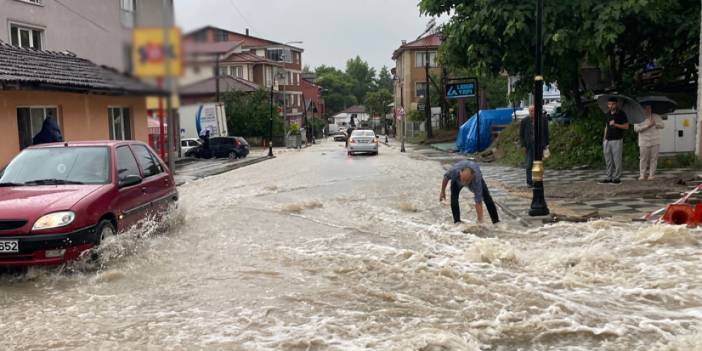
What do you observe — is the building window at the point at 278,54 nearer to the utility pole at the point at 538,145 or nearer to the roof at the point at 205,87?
the roof at the point at 205,87

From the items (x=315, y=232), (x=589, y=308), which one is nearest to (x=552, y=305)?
(x=589, y=308)

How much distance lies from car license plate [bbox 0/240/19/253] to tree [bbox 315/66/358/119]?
103 m

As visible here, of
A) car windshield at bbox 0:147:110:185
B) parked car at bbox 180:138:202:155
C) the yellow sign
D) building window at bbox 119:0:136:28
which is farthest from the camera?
car windshield at bbox 0:147:110:185

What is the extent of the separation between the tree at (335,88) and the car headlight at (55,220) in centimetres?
10312

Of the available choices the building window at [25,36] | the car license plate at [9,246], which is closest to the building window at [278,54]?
the car license plate at [9,246]

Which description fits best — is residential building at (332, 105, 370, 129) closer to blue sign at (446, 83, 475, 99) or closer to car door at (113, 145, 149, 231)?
blue sign at (446, 83, 475, 99)

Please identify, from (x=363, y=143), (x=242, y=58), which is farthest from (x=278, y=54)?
(x=363, y=143)

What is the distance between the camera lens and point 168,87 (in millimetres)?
1184

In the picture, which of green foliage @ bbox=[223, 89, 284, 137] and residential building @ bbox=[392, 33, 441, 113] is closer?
green foliage @ bbox=[223, 89, 284, 137]

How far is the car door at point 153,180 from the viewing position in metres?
8.31

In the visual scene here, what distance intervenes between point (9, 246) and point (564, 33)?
41.6 ft

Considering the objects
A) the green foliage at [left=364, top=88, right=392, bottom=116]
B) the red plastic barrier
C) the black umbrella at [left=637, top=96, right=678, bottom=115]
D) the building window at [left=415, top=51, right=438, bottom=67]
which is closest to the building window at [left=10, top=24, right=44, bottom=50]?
the black umbrella at [left=637, top=96, right=678, bottom=115]

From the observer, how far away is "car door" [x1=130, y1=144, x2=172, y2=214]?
831 cm

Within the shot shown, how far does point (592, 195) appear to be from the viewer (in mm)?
12070
